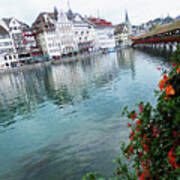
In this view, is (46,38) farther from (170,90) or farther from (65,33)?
(170,90)

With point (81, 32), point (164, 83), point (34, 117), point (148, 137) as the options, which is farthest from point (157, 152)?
point (81, 32)

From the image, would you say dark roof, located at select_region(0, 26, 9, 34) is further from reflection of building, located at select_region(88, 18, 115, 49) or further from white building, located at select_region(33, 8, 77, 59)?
reflection of building, located at select_region(88, 18, 115, 49)

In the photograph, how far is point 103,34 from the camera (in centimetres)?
11288

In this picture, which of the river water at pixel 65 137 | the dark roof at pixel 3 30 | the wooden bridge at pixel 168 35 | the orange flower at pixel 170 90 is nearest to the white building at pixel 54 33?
the dark roof at pixel 3 30

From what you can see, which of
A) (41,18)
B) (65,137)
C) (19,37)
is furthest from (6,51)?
(65,137)

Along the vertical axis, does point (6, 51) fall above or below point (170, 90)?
above

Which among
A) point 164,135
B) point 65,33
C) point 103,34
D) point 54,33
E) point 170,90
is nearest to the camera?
point 170,90

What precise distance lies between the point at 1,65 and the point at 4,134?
2625 inches

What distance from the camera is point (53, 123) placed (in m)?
12.0

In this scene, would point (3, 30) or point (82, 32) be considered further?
point (82, 32)

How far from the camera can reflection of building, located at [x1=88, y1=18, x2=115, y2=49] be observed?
110 m

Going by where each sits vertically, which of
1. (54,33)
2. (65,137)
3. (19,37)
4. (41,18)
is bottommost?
(65,137)

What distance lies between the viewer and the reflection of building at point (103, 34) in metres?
110

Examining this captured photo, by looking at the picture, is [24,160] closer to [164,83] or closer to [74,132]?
[74,132]
